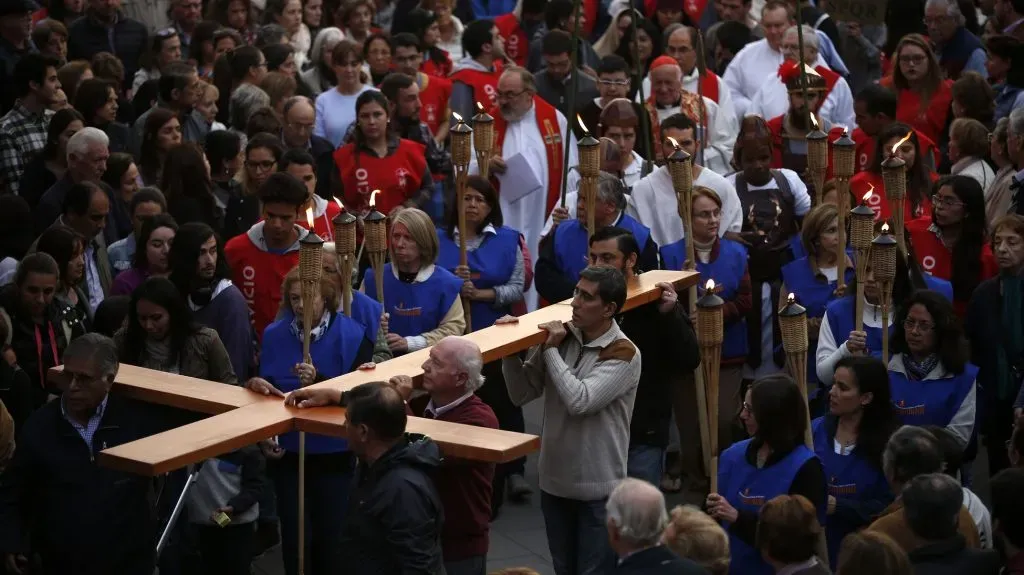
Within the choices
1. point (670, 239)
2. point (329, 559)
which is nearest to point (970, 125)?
point (670, 239)

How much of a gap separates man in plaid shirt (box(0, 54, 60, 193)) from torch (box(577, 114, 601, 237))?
4232mm

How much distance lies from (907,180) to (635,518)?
5117 millimetres

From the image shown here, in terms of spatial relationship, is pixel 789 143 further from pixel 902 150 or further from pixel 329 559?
pixel 329 559

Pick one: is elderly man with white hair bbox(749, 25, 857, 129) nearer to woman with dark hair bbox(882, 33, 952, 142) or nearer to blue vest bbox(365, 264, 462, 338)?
woman with dark hair bbox(882, 33, 952, 142)

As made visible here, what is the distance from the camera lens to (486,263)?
9586mm

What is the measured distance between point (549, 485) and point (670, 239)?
126 inches

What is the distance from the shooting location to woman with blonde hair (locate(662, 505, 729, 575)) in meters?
5.87

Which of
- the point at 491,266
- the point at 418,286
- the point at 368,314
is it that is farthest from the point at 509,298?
the point at 368,314

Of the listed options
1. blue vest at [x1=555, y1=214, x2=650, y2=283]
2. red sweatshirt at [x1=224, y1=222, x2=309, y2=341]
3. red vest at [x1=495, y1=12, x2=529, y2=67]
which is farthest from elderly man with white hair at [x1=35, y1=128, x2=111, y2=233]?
red vest at [x1=495, y1=12, x2=529, y2=67]

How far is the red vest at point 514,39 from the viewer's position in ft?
52.6

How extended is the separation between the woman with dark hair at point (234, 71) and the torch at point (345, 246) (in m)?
5.00

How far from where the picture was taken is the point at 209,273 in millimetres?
8477

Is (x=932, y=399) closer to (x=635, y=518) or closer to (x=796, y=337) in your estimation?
(x=796, y=337)

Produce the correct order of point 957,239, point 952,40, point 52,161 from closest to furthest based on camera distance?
point 957,239
point 52,161
point 952,40
